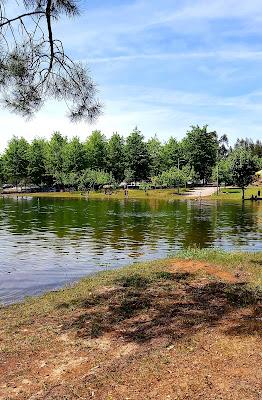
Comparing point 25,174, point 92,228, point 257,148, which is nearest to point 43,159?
point 25,174

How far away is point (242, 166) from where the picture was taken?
84750mm

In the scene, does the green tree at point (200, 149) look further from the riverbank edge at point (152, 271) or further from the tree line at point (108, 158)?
the riverbank edge at point (152, 271)

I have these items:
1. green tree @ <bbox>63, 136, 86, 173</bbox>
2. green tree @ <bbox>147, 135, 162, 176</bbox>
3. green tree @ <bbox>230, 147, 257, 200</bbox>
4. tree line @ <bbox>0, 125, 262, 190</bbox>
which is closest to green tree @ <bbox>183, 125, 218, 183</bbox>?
tree line @ <bbox>0, 125, 262, 190</bbox>

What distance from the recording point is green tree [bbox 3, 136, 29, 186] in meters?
137

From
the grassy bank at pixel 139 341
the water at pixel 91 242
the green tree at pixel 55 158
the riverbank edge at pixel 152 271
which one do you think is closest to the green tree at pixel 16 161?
the green tree at pixel 55 158

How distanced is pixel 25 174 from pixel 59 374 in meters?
136

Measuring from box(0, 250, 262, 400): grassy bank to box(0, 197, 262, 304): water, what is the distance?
176 inches

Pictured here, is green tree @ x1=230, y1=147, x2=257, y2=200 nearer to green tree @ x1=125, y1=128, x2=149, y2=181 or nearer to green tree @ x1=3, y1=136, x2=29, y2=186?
green tree @ x1=125, y1=128, x2=149, y2=181

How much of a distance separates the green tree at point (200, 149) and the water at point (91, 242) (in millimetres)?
88119

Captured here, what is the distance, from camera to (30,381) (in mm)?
7980

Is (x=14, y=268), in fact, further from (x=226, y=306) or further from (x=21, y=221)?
(x=21, y=221)

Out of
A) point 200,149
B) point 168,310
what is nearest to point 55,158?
point 200,149

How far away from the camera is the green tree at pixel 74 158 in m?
131

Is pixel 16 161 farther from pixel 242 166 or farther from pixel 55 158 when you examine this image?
pixel 242 166
